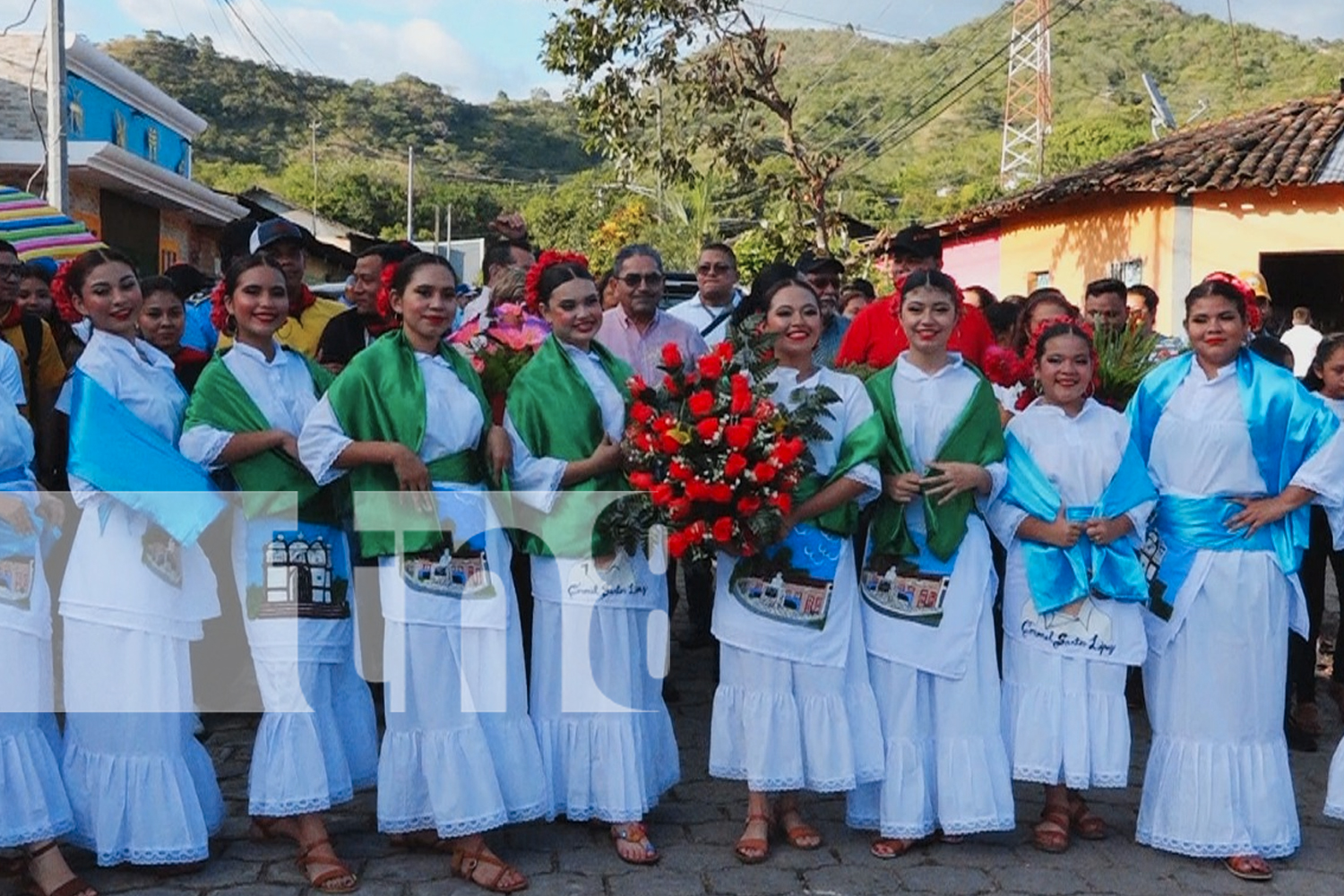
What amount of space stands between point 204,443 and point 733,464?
5.48 feet

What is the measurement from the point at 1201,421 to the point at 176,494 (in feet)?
11.3

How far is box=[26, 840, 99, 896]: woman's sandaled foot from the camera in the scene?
427 cm

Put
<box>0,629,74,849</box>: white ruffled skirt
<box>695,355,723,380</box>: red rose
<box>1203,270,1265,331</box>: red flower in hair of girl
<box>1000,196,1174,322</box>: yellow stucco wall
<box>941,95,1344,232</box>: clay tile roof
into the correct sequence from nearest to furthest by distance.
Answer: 1. <box>0,629,74,849</box>: white ruffled skirt
2. <box>695,355,723,380</box>: red rose
3. <box>1203,270,1265,331</box>: red flower in hair of girl
4. <box>941,95,1344,232</box>: clay tile roof
5. <box>1000,196,1174,322</box>: yellow stucco wall

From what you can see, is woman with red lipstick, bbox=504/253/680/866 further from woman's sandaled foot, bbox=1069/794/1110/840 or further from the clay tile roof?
the clay tile roof

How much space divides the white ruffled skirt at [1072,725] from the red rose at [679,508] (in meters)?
1.37

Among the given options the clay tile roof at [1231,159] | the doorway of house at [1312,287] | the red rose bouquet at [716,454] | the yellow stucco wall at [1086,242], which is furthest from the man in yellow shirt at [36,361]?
the doorway of house at [1312,287]

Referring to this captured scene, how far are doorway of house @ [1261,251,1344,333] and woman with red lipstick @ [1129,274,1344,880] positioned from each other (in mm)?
13507

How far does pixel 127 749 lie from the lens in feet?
14.5

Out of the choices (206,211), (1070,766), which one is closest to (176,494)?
(1070,766)

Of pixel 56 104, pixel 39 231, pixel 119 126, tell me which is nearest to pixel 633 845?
pixel 39 231

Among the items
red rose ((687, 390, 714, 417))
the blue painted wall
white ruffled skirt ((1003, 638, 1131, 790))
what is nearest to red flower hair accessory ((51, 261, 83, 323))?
red rose ((687, 390, 714, 417))

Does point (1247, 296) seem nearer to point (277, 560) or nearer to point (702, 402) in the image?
point (702, 402)

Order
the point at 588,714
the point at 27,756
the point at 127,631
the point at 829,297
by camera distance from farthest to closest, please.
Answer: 1. the point at 829,297
2. the point at 588,714
3. the point at 127,631
4. the point at 27,756

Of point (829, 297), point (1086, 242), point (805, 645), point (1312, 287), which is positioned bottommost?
point (805, 645)
